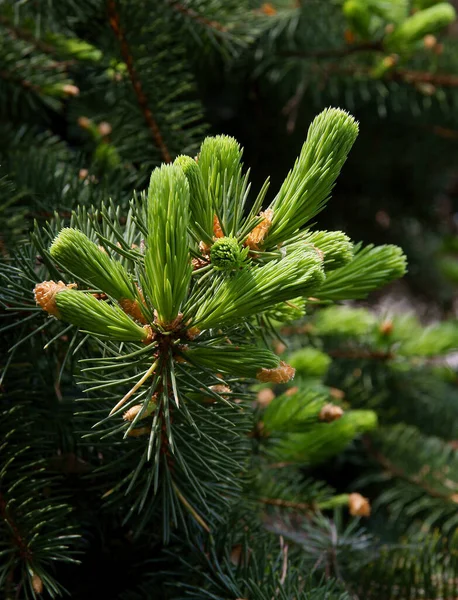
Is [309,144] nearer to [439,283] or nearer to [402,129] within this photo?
[402,129]

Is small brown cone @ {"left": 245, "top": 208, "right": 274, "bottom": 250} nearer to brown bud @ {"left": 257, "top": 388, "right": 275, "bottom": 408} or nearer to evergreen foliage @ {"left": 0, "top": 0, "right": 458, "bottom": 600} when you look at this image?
evergreen foliage @ {"left": 0, "top": 0, "right": 458, "bottom": 600}

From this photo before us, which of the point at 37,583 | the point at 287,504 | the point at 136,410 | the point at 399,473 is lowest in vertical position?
the point at 399,473

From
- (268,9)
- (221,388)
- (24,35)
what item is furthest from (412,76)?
(221,388)

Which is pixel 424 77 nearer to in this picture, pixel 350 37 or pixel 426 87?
pixel 426 87

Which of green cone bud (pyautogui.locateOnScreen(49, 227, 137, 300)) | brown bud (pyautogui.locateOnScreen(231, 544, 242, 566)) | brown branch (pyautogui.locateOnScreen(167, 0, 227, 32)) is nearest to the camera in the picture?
green cone bud (pyautogui.locateOnScreen(49, 227, 137, 300))

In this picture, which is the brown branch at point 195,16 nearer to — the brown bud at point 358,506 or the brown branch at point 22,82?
the brown branch at point 22,82

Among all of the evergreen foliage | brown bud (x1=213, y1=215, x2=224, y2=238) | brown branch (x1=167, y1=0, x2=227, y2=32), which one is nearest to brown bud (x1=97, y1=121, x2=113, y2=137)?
the evergreen foliage

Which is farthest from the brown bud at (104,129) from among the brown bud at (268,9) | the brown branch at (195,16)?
the brown bud at (268,9)

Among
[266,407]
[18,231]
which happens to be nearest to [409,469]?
[266,407]
